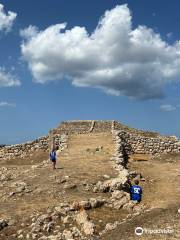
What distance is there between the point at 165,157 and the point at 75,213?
21.4 meters

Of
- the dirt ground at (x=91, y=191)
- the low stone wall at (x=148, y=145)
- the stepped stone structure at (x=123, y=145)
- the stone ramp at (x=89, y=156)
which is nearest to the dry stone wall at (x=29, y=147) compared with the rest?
the stepped stone structure at (x=123, y=145)

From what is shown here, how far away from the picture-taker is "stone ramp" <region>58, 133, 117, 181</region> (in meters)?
24.7

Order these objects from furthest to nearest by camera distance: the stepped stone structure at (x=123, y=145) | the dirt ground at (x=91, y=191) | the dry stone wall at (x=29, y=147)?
1. the dry stone wall at (x=29, y=147)
2. the stepped stone structure at (x=123, y=145)
3. the dirt ground at (x=91, y=191)

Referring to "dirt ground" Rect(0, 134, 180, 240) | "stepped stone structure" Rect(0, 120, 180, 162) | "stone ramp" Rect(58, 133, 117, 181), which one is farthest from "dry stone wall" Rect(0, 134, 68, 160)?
"dirt ground" Rect(0, 134, 180, 240)

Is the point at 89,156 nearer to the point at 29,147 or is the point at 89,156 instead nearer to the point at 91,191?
the point at 91,191

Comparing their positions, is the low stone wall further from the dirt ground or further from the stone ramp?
the dirt ground

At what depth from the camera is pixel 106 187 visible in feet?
69.3

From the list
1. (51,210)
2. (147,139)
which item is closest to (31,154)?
(147,139)

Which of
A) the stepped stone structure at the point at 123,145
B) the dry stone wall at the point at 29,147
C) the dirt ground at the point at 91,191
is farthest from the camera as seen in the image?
the dry stone wall at the point at 29,147

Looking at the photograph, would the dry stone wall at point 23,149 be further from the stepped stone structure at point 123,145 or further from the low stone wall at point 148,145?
the low stone wall at point 148,145

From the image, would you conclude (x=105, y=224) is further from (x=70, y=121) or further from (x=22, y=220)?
(x=70, y=121)

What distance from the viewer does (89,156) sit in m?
30.0

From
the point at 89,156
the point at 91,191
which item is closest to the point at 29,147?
the point at 89,156

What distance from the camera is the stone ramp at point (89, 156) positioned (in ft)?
81.0
